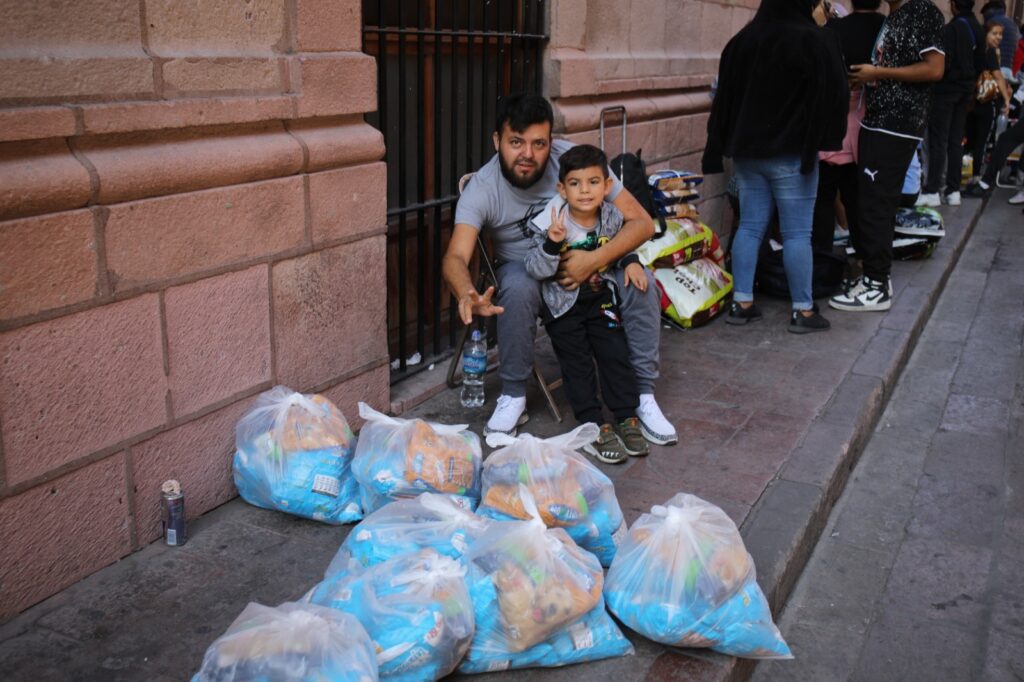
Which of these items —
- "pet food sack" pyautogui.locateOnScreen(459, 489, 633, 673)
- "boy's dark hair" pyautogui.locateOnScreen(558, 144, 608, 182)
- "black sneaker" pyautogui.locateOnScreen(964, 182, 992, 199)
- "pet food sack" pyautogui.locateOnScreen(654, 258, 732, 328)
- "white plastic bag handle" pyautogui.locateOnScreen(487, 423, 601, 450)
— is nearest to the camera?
"pet food sack" pyautogui.locateOnScreen(459, 489, 633, 673)

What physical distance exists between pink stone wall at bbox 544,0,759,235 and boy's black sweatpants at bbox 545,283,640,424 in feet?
5.32

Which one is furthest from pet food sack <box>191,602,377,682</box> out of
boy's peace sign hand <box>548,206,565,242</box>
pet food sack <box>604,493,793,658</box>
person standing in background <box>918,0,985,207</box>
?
person standing in background <box>918,0,985,207</box>

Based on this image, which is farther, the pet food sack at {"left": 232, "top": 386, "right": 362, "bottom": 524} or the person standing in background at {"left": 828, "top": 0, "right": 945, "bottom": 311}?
the person standing in background at {"left": 828, "top": 0, "right": 945, "bottom": 311}

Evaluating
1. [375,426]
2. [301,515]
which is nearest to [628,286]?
[375,426]

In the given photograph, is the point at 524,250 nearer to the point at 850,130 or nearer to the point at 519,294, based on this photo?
the point at 519,294

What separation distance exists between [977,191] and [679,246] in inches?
283

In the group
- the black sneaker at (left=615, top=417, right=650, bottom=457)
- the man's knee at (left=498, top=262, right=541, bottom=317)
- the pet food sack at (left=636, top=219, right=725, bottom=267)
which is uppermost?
the man's knee at (left=498, top=262, right=541, bottom=317)

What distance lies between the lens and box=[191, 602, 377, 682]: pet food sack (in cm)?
219

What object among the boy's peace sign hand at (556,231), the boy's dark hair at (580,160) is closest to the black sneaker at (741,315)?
the boy's dark hair at (580,160)

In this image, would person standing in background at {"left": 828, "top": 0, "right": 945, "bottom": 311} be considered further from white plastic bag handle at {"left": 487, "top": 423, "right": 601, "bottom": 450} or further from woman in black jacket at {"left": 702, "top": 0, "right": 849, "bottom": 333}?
white plastic bag handle at {"left": 487, "top": 423, "right": 601, "bottom": 450}

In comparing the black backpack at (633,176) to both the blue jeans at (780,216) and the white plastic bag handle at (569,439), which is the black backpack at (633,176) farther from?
the white plastic bag handle at (569,439)

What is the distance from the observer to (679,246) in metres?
6.05

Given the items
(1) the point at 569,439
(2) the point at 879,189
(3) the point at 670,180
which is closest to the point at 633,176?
(3) the point at 670,180

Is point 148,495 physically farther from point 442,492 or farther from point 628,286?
point 628,286
